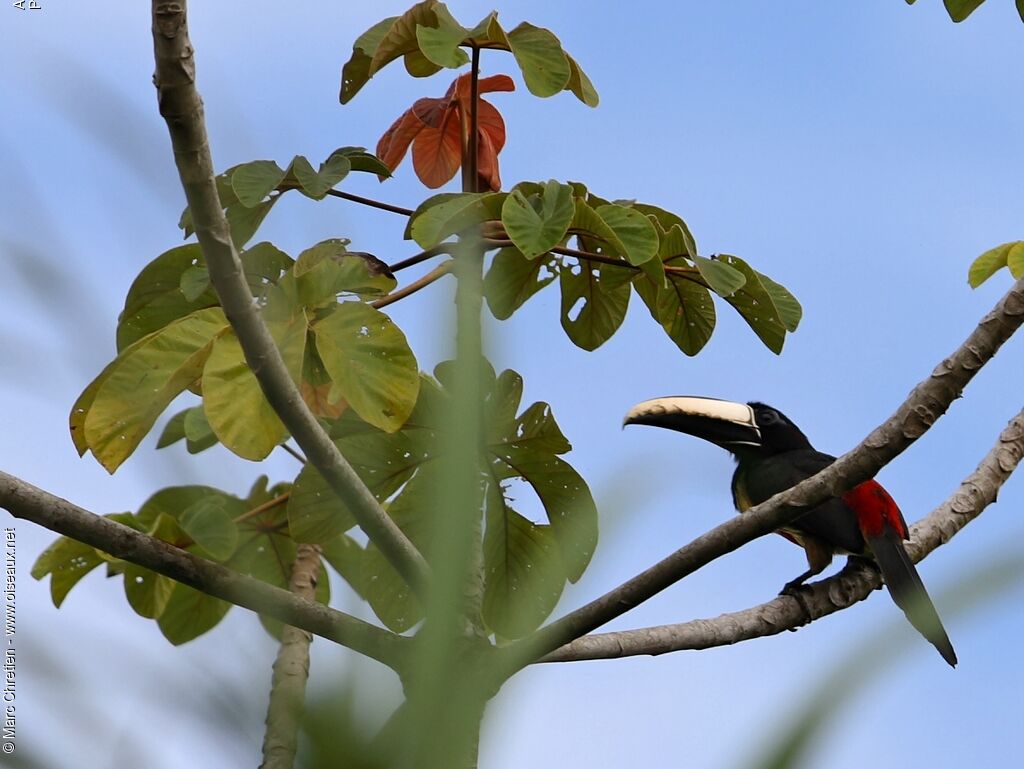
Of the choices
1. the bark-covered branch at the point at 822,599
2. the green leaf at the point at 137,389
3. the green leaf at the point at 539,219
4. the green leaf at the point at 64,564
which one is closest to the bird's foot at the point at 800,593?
the bark-covered branch at the point at 822,599

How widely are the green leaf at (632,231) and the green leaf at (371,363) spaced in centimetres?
45

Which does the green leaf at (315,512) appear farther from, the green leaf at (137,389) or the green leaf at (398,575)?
the green leaf at (137,389)

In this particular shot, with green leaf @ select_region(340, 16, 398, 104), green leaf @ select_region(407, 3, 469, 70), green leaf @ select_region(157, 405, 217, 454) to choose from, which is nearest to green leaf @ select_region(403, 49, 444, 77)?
green leaf @ select_region(340, 16, 398, 104)

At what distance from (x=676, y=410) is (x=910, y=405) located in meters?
1.77

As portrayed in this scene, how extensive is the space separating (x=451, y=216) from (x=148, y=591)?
4.59ft

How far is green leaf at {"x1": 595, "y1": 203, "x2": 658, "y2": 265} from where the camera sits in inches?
85.0

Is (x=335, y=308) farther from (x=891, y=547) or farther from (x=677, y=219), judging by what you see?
(x=891, y=547)

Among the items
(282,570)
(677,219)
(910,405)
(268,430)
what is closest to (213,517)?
(268,430)

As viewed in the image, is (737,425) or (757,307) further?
(737,425)

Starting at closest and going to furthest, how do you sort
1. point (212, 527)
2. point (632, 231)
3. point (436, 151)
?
1. point (212, 527)
2. point (632, 231)
3. point (436, 151)

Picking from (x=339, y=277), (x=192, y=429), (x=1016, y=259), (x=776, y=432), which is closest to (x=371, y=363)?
(x=339, y=277)

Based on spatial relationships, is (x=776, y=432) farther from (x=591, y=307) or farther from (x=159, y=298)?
(x=159, y=298)

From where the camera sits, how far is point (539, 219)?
2104 millimetres

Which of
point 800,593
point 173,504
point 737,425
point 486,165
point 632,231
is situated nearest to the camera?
point 173,504
